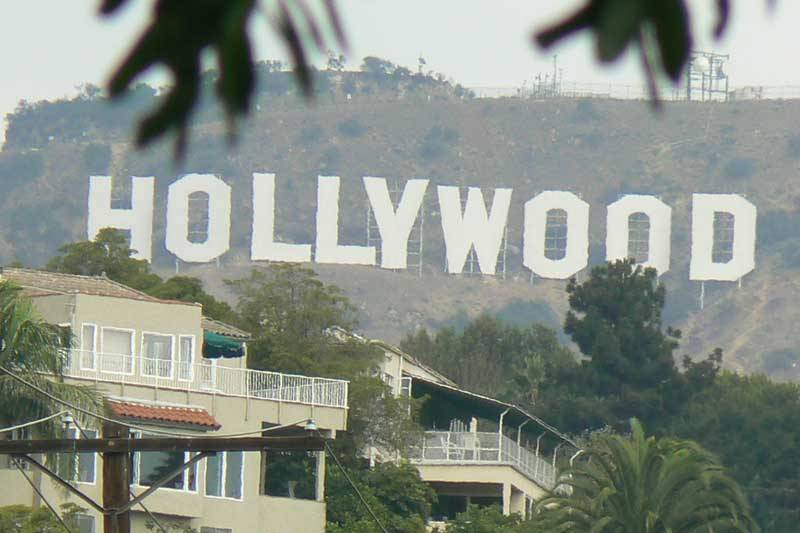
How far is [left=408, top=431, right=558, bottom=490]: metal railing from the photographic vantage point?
70.5m

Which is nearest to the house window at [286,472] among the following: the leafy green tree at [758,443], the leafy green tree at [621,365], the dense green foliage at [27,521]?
the dense green foliage at [27,521]

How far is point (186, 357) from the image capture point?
190 ft

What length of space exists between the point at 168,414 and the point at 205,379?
386 cm

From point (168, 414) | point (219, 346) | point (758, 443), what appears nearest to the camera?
point (168, 414)

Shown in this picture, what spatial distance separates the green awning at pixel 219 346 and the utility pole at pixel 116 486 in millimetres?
34959

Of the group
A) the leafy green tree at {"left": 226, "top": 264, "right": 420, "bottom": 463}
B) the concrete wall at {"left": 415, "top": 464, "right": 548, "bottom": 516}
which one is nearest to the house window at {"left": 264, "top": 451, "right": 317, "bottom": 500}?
the leafy green tree at {"left": 226, "top": 264, "right": 420, "bottom": 463}

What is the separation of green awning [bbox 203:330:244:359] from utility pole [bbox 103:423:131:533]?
3496cm

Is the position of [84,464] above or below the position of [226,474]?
Answer: above

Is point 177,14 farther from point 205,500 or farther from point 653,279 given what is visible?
point 653,279

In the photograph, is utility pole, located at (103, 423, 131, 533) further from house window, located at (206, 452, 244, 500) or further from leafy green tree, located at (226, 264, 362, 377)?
leafy green tree, located at (226, 264, 362, 377)

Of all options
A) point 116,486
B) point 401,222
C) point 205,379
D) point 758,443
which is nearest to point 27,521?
point 116,486

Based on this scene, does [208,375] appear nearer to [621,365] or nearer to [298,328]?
[298,328]

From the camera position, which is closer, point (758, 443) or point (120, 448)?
point (120, 448)

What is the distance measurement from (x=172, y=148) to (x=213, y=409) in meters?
55.8
